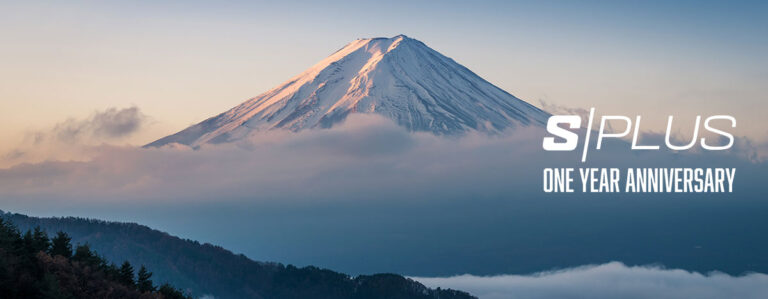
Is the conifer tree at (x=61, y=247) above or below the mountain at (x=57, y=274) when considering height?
above

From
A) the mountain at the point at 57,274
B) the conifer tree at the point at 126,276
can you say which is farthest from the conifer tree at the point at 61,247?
the conifer tree at the point at 126,276

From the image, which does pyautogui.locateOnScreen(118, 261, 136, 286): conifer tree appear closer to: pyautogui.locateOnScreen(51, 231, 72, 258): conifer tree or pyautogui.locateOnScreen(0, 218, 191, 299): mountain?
pyautogui.locateOnScreen(0, 218, 191, 299): mountain

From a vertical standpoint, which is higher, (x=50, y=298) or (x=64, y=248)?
(x=64, y=248)

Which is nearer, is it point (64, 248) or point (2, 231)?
point (2, 231)

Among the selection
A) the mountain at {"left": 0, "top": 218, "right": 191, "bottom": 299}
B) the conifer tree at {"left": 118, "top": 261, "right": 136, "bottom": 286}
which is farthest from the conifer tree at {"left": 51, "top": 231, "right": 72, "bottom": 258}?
the conifer tree at {"left": 118, "top": 261, "right": 136, "bottom": 286}

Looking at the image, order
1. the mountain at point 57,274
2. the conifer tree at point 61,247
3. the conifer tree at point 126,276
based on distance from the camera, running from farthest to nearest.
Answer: the conifer tree at point 126,276 < the conifer tree at point 61,247 < the mountain at point 57,274

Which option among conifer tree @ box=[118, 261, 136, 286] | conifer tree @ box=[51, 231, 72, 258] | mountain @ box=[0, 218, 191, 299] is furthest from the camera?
conifer tree @ box=[118, 261, 136, 286]

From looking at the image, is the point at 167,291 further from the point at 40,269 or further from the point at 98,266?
the point at 40,269

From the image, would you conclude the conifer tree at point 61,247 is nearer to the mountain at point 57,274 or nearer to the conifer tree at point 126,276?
the mountain at point 57,274

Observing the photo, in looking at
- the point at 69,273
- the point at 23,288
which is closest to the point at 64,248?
the point at 69,273

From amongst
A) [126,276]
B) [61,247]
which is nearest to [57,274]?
[61,247]

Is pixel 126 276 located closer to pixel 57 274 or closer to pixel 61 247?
pixel 61 247
